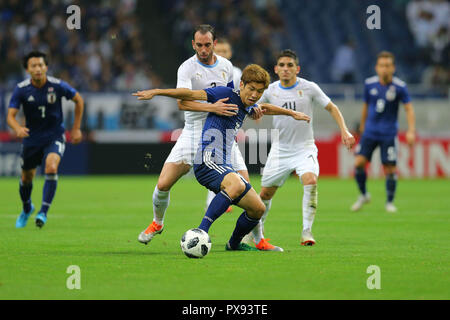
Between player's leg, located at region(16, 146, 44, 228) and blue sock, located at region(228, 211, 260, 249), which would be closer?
blue sock, located at region(228, 211, 260, 249)

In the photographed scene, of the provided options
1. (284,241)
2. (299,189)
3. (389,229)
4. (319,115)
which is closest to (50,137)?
(284,241)

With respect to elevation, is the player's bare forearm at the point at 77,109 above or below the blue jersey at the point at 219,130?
above

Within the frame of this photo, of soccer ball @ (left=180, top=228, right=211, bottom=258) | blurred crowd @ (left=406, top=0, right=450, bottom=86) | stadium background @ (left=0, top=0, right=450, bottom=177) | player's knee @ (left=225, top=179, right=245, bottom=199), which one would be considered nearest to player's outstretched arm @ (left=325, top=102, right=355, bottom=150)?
player's knee @ (left=225, top=179, right=245, bottom=199)

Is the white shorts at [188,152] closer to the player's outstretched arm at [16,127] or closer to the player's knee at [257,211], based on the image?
the player's knee at [257,211]

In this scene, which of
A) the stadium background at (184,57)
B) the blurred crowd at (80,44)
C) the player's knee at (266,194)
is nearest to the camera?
the player's knee at (266,194)

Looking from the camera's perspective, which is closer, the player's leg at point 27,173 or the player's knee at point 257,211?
the player's knee at point 257,211

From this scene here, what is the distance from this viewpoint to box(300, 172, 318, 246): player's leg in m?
8.75

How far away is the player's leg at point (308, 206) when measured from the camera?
875 centimetres

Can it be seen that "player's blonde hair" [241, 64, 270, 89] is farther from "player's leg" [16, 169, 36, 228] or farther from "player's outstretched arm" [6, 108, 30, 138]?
"player's leg" [16, 169, 36, 228]

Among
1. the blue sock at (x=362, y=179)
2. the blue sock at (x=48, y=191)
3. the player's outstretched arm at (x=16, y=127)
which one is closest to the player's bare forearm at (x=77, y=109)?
the player's outstretched arm at (x=16, y=127)

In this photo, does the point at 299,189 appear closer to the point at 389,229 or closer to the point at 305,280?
the point at 389,229

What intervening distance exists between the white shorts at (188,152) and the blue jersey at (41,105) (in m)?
2.89

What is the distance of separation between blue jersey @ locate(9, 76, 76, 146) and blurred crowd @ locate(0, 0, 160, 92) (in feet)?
41.6

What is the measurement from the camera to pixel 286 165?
944cm
